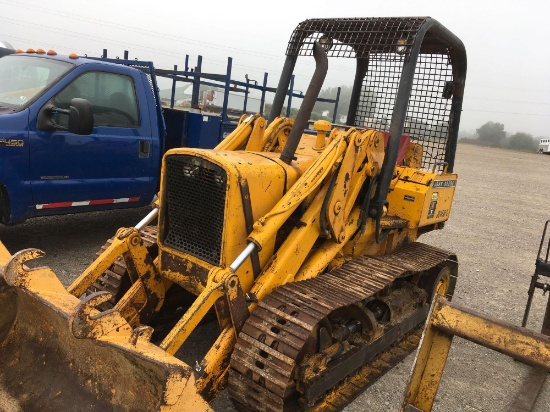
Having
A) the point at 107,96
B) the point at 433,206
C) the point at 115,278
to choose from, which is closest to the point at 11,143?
the point at 107,96

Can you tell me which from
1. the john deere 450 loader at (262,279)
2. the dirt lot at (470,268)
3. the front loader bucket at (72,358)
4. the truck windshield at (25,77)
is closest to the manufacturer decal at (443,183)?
the john deere 450 loader at (262,279)

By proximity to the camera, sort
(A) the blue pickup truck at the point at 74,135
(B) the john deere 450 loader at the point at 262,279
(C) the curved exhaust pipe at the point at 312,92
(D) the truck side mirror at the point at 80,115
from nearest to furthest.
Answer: (B) the john deere 450 loader at the point at 262,279
(C) the curved exhaust pipe at the point at 312,92
(D) the truck side mirror at the point at 80,115
(A) the blue pickup truck at the point at 74,135

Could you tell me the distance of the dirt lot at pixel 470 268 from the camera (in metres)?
3.85

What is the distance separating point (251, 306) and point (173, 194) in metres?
0.90

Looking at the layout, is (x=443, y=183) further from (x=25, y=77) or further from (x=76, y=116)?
(x=25, y=77)

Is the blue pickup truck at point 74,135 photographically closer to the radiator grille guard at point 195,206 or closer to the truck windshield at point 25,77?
the truck windshield at point 25,77

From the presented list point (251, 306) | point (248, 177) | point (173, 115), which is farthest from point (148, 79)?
point (251, 306)

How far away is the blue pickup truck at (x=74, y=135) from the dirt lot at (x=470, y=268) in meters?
0.75

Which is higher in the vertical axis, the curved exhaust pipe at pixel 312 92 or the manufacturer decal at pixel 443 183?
the curved exhaust pipe at pixel 312 92

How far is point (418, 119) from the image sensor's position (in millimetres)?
5074

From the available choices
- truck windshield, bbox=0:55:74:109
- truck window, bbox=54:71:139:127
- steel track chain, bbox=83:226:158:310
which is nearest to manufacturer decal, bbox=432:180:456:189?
steel track chain, bbox=83:226:158:310

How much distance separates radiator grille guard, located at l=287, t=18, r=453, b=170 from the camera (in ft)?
13.2

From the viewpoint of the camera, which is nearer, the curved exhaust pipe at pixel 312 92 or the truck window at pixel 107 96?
the curved exhaust pipe at pixel 312 92

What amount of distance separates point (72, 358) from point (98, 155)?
324cm
